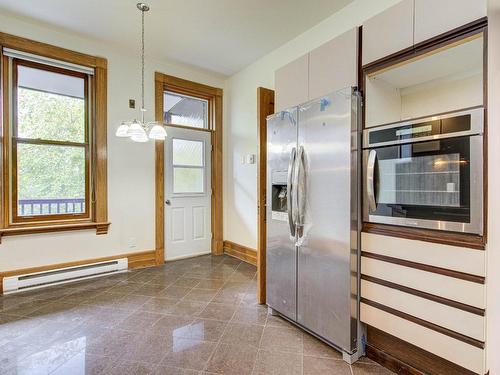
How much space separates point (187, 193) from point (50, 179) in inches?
71.6

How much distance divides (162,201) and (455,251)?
3615 millimetres

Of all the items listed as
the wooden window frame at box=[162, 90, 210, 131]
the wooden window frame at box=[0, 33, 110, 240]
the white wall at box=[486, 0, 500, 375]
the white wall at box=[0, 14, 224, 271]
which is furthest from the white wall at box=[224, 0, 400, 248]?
the white wall at box=[486, 0, 500, 375]

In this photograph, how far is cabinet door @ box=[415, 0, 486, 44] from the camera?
4.45ft

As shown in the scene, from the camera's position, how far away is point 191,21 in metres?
2.99

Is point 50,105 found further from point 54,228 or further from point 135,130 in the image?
point 135,130

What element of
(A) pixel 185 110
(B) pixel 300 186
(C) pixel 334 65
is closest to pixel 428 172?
(B) pixel 300 186

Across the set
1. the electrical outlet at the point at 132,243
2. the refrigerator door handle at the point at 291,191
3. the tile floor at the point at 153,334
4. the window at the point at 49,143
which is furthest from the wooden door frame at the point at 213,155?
the refrigerator door handle at the point at 291,191

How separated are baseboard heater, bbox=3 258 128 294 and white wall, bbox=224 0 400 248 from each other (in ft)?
5.82

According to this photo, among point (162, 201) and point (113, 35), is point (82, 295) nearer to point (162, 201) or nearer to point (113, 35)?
point (162, 201)

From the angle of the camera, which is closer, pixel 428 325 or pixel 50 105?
pixel 428 325

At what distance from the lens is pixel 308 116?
211 cm

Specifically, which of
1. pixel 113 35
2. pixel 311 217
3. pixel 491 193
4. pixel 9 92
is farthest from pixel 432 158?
pixel 9 92

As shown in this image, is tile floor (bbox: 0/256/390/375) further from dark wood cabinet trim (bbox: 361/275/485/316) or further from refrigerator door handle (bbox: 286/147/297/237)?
refrigerator door handle (bbox: 286/147/297/237)

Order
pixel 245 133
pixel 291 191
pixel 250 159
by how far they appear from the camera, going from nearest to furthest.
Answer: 1. pixel 291 191
2. pixel 250 159
3. pixel 245 133
